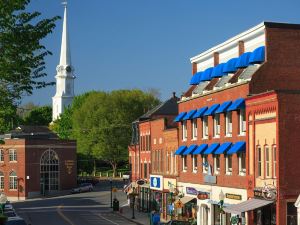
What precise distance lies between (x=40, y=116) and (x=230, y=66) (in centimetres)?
12698

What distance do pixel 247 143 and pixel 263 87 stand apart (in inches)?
133

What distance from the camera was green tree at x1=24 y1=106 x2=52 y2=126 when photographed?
542 ft

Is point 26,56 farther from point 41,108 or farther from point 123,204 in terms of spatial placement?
point 41,108

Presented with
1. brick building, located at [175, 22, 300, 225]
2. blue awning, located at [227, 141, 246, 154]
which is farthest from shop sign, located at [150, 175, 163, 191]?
blue awning, located at [227, 141, 246, 154]

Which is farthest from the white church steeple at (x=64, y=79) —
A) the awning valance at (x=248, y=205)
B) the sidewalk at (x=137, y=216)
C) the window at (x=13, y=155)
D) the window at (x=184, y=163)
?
the awning valance at (x=248, y=205)

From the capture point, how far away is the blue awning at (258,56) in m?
43.2

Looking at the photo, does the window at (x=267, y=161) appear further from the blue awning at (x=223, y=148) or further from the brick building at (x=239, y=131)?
the blue awning at (x=223, y=148)

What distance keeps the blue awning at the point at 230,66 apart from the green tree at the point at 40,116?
4597 inches

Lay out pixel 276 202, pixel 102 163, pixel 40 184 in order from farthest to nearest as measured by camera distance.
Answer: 1. pixel 102 163
2. pixel 40 184
3. pixel 276 202

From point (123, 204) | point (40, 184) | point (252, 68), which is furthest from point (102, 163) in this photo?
point (252, 68)

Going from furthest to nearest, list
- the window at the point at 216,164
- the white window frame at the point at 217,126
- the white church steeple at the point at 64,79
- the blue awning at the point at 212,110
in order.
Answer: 1. the white church steeple at the point at 64,79
2. the window at the point at 216,164
3. the white window frame at the point at 217,126
4. the blue awning at the point at 212,110

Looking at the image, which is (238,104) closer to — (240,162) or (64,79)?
(240,162)

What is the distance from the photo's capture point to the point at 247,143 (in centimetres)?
4231

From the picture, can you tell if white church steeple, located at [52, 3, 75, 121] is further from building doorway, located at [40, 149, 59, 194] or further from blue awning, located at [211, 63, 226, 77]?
blue awning, located at [211, 63, 226, 77]
